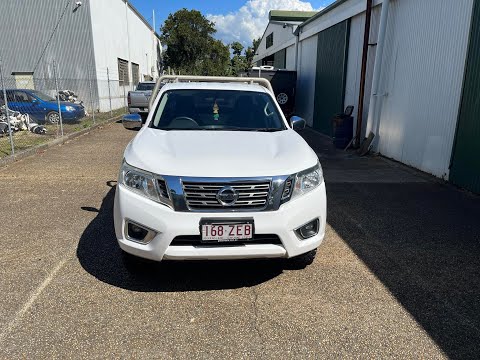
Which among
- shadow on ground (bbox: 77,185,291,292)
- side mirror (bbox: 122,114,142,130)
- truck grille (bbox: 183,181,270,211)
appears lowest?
shadow on ground (bbox: 77,185,291,292)

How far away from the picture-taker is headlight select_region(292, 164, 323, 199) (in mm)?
3093

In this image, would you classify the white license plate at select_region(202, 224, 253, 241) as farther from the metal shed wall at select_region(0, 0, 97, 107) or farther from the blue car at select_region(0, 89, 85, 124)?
the metal shed wall at select_region(0, 0, 97, 107)

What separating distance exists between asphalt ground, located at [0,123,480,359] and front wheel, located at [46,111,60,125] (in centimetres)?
1016

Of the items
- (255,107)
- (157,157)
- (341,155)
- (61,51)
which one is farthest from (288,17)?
(157,157)

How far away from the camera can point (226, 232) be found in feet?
9.51

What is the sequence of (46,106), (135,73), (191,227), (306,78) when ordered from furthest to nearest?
(135,73)
(306,78)
(46,106)
(191,227)

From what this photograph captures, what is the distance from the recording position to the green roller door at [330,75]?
12.6 metres

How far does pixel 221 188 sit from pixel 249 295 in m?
0.99

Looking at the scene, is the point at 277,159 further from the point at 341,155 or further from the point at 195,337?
the point at 341,155

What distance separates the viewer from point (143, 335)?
2.71 metres

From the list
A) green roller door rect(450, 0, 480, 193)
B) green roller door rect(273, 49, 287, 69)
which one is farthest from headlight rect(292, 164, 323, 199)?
green roller door rect(273, 49, 287, 69)

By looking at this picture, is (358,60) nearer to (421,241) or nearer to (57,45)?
(421,241)

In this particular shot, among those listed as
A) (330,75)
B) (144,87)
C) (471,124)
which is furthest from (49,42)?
(471,124)

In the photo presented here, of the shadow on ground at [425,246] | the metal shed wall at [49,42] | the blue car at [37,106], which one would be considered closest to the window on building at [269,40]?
the metal shed wall at [49,42]
